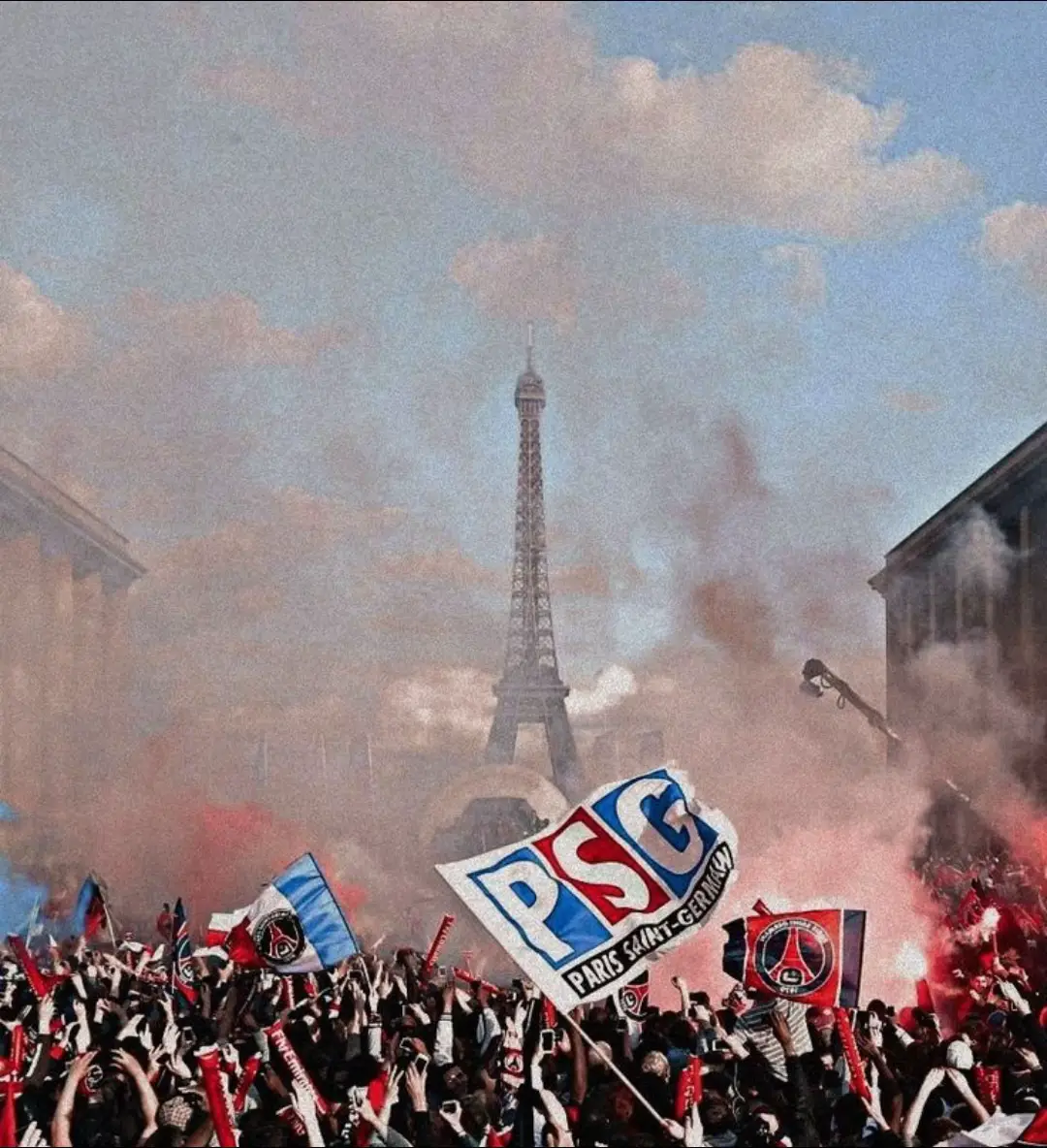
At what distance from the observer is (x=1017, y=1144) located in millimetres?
7156

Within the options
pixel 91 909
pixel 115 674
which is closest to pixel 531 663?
pixel 115 674

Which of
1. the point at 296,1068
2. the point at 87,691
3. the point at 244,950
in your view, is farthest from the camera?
the point at 87,691

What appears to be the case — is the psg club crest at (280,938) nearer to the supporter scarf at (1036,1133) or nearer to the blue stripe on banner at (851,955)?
the blue stripe on banner at (851,955)

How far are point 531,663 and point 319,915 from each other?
77.3 metres

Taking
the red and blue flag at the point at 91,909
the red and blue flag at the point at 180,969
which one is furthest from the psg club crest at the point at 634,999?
the red and blue flag at the point at 91,909

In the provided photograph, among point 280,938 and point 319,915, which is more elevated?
point 319,915

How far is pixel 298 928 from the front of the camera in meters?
13.5

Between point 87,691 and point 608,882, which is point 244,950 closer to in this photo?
point 608,882

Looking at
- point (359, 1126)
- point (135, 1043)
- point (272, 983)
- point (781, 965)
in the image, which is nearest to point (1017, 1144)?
point (359, 1126)

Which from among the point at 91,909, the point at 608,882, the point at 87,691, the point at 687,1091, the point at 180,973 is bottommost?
the point at 687,1091

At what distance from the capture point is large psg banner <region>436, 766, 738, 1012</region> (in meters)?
8.93

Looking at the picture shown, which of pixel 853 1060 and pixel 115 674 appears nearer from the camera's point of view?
pixel 853 1060

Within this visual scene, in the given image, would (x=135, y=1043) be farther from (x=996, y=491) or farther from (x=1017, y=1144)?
(x=996, y=491)

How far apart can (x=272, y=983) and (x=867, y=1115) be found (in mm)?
8899
